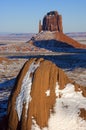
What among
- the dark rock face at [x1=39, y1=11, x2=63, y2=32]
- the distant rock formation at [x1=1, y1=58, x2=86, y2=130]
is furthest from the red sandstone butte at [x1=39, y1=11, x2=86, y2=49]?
the distant rock formation at [x1=1, y1=58, x2=86, y2=130]

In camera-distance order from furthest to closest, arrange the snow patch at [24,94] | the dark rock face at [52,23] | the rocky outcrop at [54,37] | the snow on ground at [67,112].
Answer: the dark rock face at [52,23]
the rocky outcrop at [54,37]
the snow patch at [24,94]
the snow on ground at [67,112]

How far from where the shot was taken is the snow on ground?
13203 mm

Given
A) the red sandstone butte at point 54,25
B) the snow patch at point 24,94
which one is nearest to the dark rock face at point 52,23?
the red sandstone butte at point 54,25

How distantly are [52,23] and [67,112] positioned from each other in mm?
126704

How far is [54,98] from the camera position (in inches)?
551

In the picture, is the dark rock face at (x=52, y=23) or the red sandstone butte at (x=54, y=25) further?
the dark rock face at (x=52, y=23)

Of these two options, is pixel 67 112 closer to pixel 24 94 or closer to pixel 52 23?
pixel 24 94

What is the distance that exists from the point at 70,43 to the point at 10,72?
8225cm

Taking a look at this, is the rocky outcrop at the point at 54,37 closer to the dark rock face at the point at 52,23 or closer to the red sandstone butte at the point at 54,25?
the red sandstone butte at the point at 54,25

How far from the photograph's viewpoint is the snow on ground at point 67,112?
1320 centimetres

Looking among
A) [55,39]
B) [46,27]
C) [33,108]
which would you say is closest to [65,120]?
[33,108]

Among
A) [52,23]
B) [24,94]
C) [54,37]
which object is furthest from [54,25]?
[24,94]

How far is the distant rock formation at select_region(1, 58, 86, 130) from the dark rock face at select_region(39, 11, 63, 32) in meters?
124

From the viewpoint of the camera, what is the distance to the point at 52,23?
456 ft
